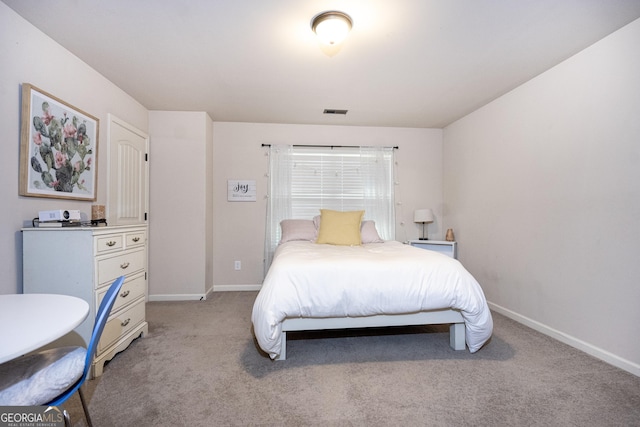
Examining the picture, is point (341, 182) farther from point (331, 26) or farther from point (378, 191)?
point (331, 26)

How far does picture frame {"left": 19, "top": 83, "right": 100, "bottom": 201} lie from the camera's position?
185 cm

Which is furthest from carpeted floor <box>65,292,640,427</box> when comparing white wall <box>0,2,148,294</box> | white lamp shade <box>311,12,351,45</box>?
white lamp shade <box>311,12,351,45</box>

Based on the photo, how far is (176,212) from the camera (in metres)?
3.55

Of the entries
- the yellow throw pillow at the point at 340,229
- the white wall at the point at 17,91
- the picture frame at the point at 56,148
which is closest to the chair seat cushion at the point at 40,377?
the white wall at the point at 17,91

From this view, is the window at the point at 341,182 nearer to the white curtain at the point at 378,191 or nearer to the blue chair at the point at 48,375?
the white curtain at the point at 378,191

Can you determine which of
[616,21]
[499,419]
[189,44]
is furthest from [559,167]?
[189,44]

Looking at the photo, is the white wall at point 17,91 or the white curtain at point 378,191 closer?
the white wall at point 17,91

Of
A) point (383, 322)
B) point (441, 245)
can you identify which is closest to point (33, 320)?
point (383, 322)

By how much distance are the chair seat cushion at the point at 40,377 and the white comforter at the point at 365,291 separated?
976 mm

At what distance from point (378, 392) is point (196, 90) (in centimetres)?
308

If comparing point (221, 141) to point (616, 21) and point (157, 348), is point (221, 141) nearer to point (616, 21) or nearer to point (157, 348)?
point (157, 348)

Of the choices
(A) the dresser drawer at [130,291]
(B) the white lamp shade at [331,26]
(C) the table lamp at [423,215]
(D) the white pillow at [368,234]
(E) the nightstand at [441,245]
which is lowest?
(A) the dresser drawer at [130,291]

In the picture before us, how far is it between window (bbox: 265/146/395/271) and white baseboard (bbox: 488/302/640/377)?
66.2 inches

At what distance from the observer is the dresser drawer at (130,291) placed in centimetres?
203
